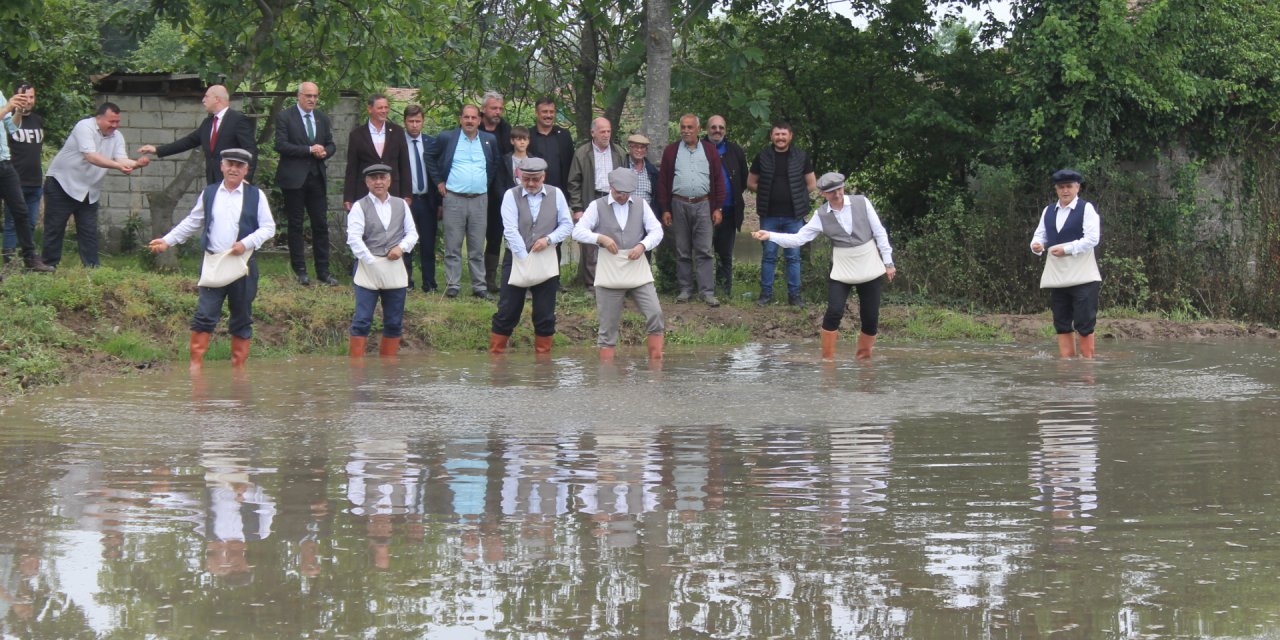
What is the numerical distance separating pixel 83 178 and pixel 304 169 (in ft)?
7.10

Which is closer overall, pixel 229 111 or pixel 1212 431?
pixel 1212 431

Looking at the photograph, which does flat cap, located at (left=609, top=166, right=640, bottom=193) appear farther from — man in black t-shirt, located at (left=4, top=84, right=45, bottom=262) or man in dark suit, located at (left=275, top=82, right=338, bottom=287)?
man in black t-shirt, located at (left=4, top=84, right=45, bottom=262)

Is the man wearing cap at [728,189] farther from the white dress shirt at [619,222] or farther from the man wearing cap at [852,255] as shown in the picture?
the white dress shirt at [619,222]

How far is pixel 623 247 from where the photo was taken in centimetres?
1412

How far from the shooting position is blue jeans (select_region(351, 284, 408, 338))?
13945 millimetres

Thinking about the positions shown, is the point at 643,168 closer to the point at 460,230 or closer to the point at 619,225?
the point at 460,230

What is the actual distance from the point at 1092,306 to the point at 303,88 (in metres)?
8.00

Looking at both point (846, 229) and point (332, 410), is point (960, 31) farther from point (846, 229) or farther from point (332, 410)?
point (332, 410)

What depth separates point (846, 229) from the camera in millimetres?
14297

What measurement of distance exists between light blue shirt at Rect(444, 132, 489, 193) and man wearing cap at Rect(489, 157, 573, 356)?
1823 mm

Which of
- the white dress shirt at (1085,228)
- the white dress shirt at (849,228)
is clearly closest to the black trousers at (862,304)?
the white dress shirt at (849,228)

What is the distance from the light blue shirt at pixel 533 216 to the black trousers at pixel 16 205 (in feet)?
A: 15.7

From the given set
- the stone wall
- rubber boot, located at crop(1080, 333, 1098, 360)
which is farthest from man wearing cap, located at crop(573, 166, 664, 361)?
the stone wall

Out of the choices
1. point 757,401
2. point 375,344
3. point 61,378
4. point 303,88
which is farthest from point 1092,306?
point 61,378
